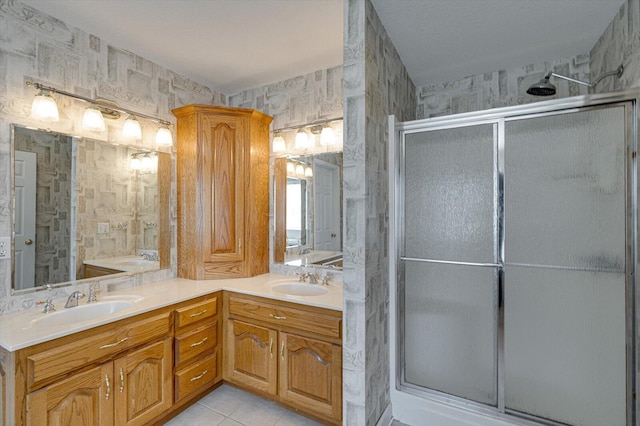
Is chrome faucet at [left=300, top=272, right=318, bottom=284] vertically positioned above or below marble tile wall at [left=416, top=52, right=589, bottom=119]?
below

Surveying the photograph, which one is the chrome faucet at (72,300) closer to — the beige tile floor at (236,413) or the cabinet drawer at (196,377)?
the cabinet drawer at (196,377)

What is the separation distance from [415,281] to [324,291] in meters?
0.69

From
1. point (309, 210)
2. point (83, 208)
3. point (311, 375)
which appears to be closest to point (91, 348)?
point (83, 208)

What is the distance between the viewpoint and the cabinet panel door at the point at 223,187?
258 cm

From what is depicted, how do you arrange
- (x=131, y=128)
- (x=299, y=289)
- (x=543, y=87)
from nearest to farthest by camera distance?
1. (x=543, y=87)
2. (x=131, y=128)
3. (x=299, y=289)

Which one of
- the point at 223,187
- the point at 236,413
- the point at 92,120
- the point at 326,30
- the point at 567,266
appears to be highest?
the point at 326,30

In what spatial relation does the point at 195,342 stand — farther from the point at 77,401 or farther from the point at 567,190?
the point at 567,190

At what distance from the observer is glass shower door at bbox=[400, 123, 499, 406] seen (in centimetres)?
183

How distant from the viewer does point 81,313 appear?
1.87 metres

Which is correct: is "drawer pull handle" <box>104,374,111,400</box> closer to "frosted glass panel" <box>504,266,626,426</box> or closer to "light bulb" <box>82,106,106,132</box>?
"light bulb" <box>82,106,106,132</box>

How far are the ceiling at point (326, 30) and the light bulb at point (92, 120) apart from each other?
54 cm

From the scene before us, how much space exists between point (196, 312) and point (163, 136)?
1431 millimetres

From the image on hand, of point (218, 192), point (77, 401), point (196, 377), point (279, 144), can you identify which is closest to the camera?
point (77, 401)

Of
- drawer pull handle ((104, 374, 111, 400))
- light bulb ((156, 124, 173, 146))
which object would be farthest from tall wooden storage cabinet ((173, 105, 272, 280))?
drawer pull handle ((104, 374, 111, 400))
